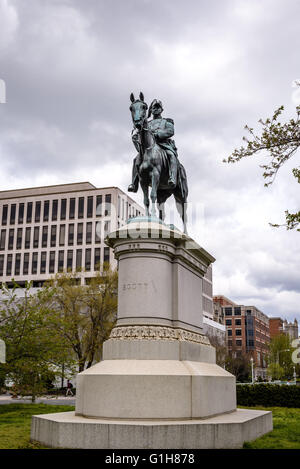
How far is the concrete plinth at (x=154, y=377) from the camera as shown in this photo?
30.0ft

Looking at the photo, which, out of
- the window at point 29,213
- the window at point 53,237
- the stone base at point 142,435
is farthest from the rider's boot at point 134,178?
the window at point 29,213

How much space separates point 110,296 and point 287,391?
54.2 ft

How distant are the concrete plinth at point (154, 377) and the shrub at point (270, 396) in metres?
17.1

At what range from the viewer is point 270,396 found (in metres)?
29.0

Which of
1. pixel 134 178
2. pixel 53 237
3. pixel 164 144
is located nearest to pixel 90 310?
pixel 134 178

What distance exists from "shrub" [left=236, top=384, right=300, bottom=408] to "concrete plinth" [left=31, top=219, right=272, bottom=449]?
17.1 meters

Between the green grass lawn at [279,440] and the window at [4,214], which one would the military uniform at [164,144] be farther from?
the window at [4,214]

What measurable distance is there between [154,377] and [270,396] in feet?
69.1

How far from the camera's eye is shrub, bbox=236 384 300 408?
2870 centimetres

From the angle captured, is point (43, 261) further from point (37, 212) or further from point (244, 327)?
point (244, 327)

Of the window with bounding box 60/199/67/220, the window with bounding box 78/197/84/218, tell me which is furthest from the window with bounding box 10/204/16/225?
the window with bounding box 78/197/84/218

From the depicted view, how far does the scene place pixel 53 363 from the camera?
23.8 meters
